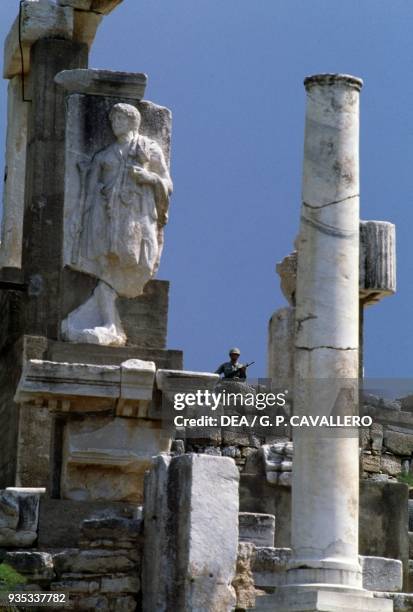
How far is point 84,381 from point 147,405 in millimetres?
536

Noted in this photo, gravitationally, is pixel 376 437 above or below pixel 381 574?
above

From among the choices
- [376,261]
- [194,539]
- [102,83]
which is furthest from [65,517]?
[376,261]

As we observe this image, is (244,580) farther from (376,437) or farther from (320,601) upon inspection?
(376,437)

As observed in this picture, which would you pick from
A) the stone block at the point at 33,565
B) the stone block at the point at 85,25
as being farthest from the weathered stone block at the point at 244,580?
the stone block at the point at 85,25

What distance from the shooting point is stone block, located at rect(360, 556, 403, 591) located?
1975cm

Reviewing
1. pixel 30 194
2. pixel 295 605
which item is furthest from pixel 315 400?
pixel 30 194

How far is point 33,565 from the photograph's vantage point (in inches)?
715

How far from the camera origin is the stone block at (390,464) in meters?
26.8

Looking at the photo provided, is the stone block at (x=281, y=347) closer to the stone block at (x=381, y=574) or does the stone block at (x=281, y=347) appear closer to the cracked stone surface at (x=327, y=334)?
the stone block at (x=381, y=574)

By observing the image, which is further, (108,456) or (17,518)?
(108,456)

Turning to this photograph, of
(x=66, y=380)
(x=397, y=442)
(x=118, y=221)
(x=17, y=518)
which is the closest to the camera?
(x=17, y=518)

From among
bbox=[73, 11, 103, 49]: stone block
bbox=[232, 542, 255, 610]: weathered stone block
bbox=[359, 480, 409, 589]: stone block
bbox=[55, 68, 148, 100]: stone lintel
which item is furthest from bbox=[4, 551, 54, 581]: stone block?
bbox=[73, 11, 103, 49]: stone block

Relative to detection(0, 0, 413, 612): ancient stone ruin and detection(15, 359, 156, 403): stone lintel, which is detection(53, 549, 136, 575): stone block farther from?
detection(15, 359, 156, 403): stone lintel

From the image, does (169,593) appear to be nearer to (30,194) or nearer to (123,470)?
(123,470)
